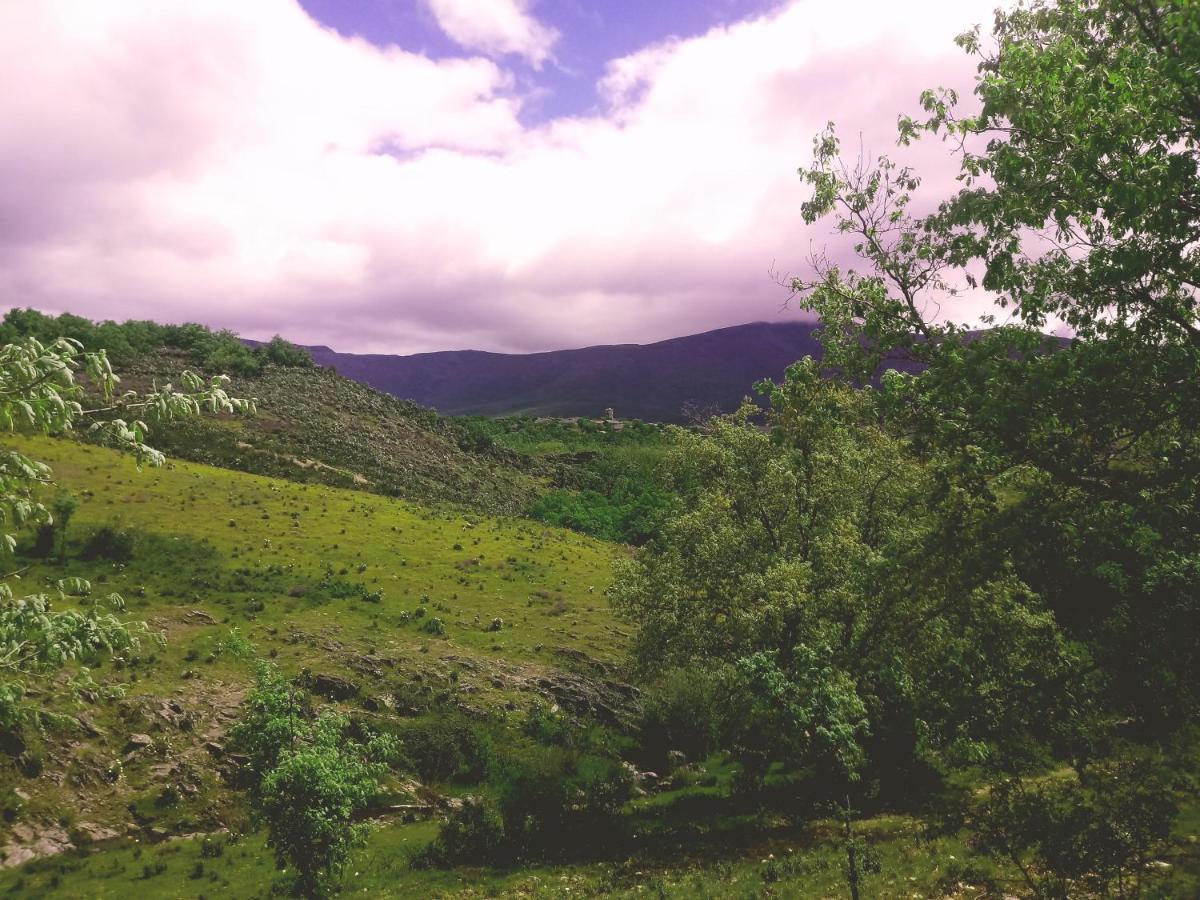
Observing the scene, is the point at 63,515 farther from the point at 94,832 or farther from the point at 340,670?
the point at 94,832

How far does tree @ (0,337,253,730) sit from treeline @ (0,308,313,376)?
353 feet

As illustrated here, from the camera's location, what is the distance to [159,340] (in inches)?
4904

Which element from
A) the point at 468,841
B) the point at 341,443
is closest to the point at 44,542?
the point at 468,841

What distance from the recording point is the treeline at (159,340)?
108688mm

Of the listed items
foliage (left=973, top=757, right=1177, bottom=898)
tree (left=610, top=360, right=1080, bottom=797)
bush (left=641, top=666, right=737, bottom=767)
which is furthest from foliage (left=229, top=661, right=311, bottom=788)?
bush (left=641, top=666, right=737, bottom=767)

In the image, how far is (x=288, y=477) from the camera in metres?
80.2

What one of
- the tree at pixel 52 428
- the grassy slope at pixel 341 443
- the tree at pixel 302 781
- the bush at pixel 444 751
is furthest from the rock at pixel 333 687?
the grassy slope at pixel 341 443

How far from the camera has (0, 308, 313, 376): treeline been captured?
357 feet

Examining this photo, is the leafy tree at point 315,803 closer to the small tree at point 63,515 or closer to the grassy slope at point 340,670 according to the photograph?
the grassy slope at point 340,670

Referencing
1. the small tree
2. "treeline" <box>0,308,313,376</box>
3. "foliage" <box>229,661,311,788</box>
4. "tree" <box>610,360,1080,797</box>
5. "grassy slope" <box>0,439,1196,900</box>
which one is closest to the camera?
"tree" <box>610,360,1080,797</box>

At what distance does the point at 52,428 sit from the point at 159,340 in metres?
141

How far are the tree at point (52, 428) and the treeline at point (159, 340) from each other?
107446 millimetres

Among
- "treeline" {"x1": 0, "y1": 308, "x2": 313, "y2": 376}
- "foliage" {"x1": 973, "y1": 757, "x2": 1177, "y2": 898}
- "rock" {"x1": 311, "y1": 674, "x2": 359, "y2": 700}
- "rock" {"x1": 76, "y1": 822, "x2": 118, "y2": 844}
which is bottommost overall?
"rock" {"x1": 76, "y1": 822, "x2": 118, "y2": 844}

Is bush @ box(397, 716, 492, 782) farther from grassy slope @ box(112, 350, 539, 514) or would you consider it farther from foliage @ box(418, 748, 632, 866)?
grassy slope @ box(112, 350, 539, 514)
